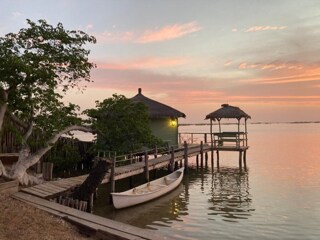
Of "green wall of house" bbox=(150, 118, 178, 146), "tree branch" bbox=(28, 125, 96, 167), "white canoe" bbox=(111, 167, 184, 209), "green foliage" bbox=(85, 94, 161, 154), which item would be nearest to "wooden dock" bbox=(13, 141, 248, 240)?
"tree branch" bbox=(28, 125, 96, 167)

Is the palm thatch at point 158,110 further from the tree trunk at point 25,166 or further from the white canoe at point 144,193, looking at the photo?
the tree trunk at point 25,166

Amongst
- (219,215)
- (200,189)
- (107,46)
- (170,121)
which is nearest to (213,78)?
(170,121)

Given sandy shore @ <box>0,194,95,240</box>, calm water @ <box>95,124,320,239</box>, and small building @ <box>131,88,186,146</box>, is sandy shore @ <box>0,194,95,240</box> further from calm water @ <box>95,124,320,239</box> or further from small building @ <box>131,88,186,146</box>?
small building @ <box>131,88,186,146</box>

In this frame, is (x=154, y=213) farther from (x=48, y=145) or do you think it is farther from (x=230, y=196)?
(x=230, y=196)

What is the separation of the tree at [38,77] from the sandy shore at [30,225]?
3.92 meters

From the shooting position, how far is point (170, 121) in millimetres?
31266

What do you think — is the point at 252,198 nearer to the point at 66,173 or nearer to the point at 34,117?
the point at 34,117

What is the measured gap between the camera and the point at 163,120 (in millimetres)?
30672

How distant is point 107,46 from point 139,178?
10.7 m

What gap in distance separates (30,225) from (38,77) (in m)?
6.80

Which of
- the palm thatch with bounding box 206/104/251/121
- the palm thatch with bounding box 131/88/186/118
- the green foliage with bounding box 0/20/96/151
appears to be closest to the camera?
the green foliage with bounding box 0/20/96/151

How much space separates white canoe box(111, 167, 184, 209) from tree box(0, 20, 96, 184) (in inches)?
168

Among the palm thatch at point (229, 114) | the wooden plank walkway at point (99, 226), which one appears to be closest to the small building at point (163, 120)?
the palm thatch at point (229, 114)

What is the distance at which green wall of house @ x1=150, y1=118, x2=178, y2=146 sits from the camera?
98.8 ft
